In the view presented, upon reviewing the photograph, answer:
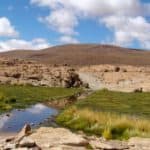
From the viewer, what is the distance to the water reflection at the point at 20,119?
1447 inches

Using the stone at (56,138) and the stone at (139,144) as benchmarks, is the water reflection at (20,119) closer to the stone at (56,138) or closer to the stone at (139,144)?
the stone at (56,138)

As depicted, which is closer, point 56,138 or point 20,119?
point 56,138

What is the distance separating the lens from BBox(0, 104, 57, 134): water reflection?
36747 mm

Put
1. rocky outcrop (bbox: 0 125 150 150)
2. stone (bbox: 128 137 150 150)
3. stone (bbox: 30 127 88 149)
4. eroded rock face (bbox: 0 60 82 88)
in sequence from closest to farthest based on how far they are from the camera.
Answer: rocky outcrop (bbox: 0 125 150 150), stone (bbox: 30 127 88 149), stone (bbox: 128 137 150 150), eroded rock face (bbox: 0 60 82 88)

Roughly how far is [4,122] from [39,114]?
9134mm

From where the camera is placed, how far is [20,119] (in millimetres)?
42906

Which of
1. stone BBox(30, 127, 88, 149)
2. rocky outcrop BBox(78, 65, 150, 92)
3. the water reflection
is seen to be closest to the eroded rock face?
rocky outcrop BBox(78, 65, 150, 92)

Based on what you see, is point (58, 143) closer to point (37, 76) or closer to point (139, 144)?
point (139, 144)

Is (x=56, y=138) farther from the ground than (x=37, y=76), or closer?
farther from the ground

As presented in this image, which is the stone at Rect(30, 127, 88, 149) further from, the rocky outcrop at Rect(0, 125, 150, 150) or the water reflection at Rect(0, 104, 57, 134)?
the water reflection at Rect(0, 104, 57, 134)

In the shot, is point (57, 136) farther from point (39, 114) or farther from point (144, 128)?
point (39, 114)

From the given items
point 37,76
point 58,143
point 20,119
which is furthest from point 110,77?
point 58,143

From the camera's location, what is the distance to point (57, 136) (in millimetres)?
23031

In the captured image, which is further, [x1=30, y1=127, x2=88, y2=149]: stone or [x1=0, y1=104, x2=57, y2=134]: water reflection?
[x1=0, y1=104, x2=57, y2=134]: water reflection
